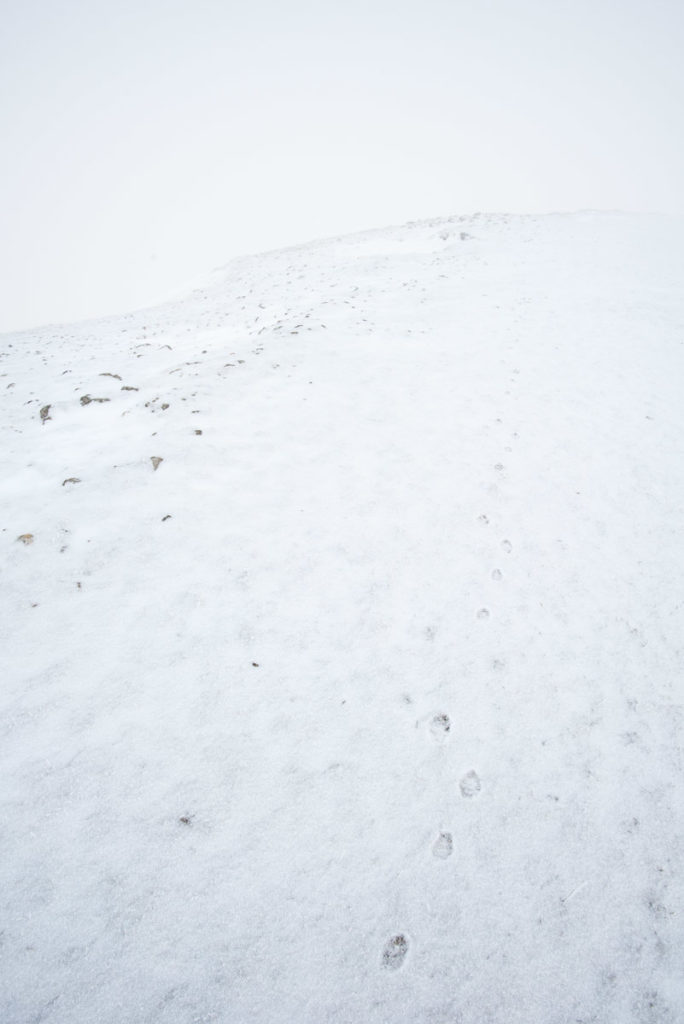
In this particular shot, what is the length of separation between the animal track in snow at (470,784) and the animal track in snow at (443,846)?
1.16 feet

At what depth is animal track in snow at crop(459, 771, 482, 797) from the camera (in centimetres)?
395

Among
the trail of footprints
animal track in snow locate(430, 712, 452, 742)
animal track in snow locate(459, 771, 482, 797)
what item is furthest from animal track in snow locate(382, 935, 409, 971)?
animal track in snow locate(430, 712, 452, 742)

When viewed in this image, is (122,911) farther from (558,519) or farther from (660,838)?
(558,519)

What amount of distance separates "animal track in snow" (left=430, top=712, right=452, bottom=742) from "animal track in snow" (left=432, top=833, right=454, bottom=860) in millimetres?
748

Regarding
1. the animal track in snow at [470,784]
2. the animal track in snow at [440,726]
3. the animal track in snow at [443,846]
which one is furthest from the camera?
the animal track in snow at [440,726]

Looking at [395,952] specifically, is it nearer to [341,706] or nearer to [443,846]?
[443,846]

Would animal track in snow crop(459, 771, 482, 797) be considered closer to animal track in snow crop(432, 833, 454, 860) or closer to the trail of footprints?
the trail of footprints

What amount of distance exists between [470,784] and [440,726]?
0.52m

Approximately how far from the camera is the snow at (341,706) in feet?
10.4

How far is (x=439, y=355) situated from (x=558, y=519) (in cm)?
537

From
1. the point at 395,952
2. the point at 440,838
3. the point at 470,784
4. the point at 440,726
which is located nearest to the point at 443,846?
the point at 440,838

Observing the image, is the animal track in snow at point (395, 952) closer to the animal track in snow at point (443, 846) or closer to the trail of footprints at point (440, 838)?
the trail of footprints at point (440, 838)

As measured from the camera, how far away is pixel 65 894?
10.5ft

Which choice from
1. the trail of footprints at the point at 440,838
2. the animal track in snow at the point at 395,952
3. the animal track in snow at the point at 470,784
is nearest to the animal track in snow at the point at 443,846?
the trail of footprints at the point at 440,838
